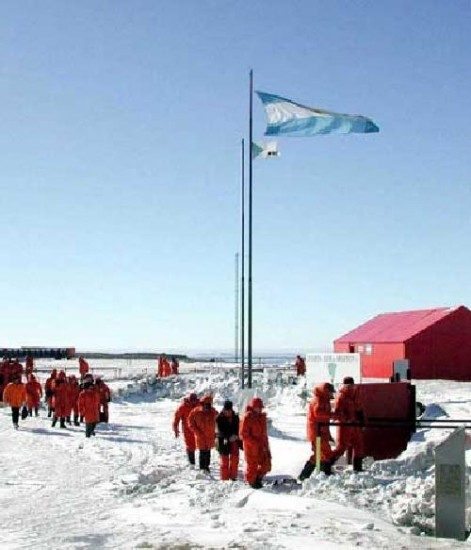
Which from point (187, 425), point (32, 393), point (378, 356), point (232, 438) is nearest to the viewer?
point (232, 438)

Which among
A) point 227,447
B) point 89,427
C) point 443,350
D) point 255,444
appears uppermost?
point 443,350

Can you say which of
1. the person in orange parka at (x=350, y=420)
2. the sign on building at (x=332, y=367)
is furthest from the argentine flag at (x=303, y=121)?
the person in orange parka at (x=350, y=420)

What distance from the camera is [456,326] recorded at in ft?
115

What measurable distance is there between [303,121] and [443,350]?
18469mm

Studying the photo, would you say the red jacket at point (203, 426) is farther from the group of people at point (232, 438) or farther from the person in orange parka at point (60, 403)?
the person in orange parka at point (60, 403)

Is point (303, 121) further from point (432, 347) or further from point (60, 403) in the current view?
point (432, 347)

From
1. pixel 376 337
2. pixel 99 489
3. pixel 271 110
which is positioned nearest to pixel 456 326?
pixel 376 337

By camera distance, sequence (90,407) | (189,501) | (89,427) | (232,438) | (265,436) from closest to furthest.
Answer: (189,501) → (265,436) → (232,438) → (90,407) → (89,427)

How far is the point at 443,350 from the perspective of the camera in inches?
1373

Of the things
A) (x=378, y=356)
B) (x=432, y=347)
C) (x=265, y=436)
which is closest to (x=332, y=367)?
(x=265, y=436)

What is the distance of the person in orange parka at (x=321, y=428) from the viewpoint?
12453 mm

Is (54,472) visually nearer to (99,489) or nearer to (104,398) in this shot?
(99,489)

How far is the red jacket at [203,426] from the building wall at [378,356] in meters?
21.6

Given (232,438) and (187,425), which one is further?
(187,425)
